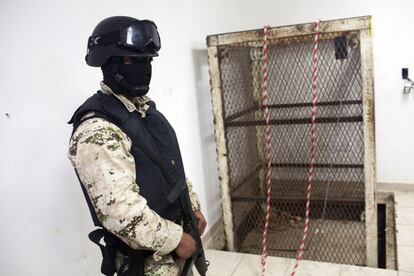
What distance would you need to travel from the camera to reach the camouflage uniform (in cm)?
107

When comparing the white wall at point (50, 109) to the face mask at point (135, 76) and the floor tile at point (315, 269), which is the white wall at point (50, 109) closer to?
the face mask at point (135, 76)

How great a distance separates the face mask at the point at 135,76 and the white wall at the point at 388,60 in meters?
2.75

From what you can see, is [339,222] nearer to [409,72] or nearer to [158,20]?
[409,72]

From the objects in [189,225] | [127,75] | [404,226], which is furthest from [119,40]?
[404,226]

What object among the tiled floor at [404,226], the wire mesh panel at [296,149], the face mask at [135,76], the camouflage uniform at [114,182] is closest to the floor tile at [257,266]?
the wire mesh panel at [296,149]

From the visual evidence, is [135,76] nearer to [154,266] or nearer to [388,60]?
[154,266]

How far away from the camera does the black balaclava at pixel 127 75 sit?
1206 millimetres

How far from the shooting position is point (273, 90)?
10.6 ft

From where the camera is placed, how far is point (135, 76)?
123 centimetres

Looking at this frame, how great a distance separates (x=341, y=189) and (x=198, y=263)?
2042 mm

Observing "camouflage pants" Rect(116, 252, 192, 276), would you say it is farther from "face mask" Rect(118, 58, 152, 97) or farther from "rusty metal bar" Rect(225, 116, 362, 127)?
"rusty metal bar" Rect(225, 116, 362, 127)

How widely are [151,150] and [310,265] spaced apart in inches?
67.2

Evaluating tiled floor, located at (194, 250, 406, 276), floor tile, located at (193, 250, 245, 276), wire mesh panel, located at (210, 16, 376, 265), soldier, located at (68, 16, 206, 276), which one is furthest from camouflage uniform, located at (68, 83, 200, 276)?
wire mesh panel, located at (210, 16, 376, 265)

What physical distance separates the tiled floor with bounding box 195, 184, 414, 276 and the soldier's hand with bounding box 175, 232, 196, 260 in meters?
1.26
